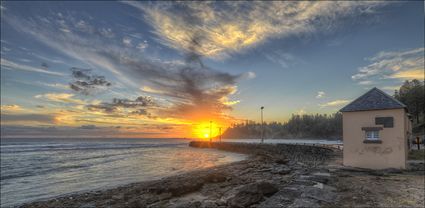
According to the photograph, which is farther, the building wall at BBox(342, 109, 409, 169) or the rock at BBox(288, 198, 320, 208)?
the building wall at BBox(342, 109, 409, 169)

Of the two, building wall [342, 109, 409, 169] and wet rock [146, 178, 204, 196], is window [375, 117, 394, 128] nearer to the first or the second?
building wall [342, 109, 409, 169]

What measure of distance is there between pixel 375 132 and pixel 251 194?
1295 cm

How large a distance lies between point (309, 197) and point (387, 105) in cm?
1198

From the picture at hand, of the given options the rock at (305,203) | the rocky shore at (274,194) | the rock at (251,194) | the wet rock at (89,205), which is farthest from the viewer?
the wet rock at (89,205)

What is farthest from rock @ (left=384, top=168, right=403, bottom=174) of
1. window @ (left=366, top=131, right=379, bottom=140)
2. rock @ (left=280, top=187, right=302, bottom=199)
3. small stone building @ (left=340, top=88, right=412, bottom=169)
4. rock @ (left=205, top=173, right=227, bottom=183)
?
rock @ (left=205, top=173, right=227, bottom=183)

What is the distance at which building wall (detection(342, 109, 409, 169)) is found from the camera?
1897 cm

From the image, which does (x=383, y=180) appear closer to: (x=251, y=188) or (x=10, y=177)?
(x=251, y=188)

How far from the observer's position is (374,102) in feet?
66.1

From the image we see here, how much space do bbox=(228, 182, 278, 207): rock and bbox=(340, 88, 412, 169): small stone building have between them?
10839mm

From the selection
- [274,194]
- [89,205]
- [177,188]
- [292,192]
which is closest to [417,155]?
[292,192]

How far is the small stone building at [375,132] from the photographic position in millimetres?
19016

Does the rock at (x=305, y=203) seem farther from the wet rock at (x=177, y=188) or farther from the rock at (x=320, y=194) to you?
the wet rock at (x=177, y=188)

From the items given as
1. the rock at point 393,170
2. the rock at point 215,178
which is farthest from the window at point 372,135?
the rock at point 215,178

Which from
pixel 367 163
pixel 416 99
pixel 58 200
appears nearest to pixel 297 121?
pixel 416 99
